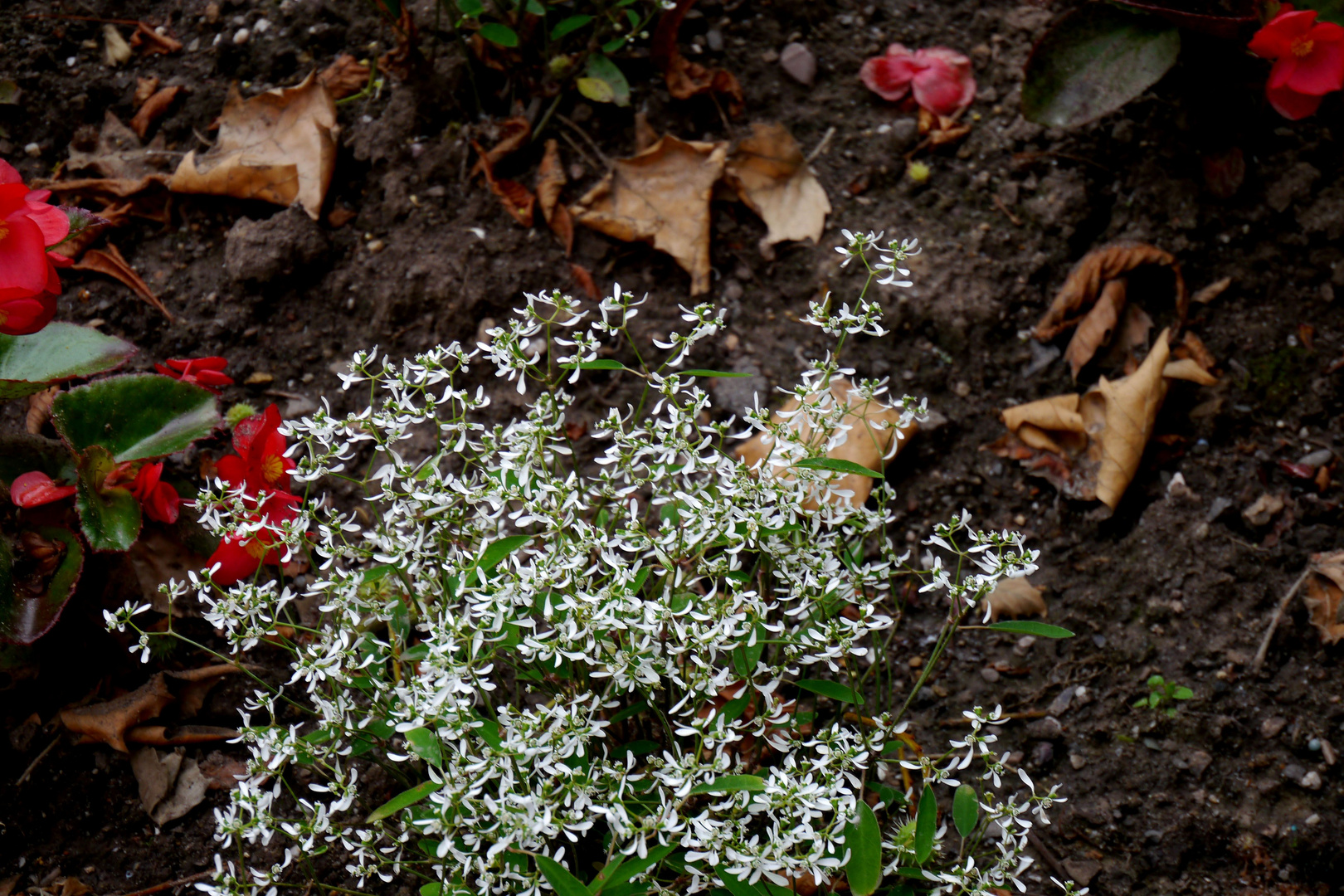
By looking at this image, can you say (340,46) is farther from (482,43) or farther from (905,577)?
(905,577)

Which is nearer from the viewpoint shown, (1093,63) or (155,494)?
(155,494)

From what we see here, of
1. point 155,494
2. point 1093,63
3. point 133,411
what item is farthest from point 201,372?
point 1093,63

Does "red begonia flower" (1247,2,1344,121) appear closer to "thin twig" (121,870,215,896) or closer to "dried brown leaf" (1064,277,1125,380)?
"dried brown leaf" (1064,277,1125,380)

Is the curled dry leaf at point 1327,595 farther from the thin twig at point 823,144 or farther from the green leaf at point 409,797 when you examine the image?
the green leaf at point 409,797

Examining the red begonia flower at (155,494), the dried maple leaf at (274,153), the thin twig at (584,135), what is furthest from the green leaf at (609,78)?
the red begonia flower at (155,494)

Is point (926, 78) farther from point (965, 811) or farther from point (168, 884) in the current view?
point (168, 884)

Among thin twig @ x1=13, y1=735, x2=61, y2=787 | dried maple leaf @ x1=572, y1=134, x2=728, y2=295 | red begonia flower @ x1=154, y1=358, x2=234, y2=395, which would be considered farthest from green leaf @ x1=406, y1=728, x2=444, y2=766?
dried maple leaf @ x1=572, y1=134, x2=728, y2=295
